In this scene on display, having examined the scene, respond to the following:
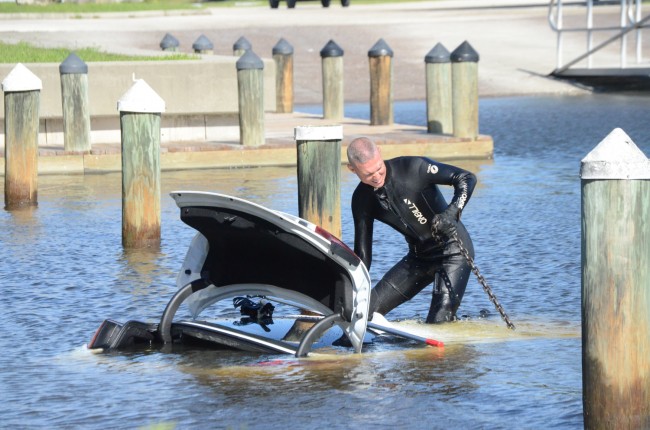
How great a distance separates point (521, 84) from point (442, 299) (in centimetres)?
2023

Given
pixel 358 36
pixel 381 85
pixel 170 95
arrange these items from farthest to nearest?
pixel 358 36
pixel 381 85
pixel 170 95

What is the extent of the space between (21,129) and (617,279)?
9351 millimetres

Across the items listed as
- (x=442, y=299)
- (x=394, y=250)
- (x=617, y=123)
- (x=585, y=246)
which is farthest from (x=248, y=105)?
(x=585, y=246)

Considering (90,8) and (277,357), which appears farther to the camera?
(90,8)

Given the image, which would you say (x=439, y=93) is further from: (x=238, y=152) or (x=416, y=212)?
(x=416, y=212)

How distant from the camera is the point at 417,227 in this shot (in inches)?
348

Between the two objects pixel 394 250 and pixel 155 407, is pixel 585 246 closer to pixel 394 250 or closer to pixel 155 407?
pixel 155 407

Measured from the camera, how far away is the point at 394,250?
12.3 metres

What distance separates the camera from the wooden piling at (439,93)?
755 inches

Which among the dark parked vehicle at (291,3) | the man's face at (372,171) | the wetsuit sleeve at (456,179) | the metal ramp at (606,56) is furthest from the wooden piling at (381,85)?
the dark parked vehicle at (291,3)

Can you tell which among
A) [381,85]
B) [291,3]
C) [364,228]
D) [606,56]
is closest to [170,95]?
[381,85]

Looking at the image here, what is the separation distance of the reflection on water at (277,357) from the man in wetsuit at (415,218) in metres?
0.26

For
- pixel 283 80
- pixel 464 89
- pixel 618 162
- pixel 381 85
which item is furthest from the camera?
pixel 283 80

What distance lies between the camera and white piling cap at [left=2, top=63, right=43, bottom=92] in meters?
14.2
